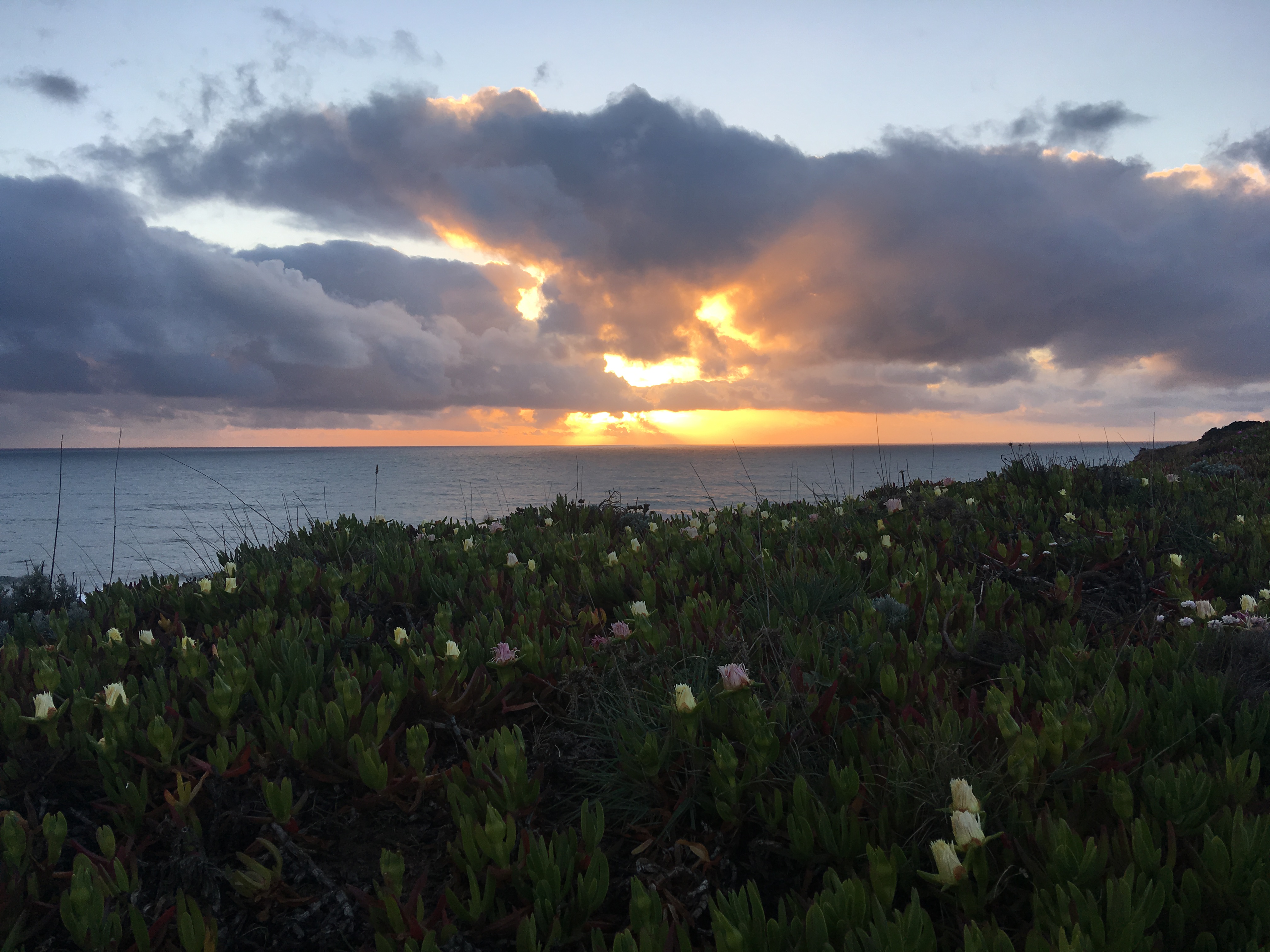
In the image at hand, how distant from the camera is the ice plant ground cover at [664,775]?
1.77 metres

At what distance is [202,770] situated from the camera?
2.56 m

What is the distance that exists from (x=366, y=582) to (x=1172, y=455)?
2007cm

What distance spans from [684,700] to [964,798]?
0.88 m

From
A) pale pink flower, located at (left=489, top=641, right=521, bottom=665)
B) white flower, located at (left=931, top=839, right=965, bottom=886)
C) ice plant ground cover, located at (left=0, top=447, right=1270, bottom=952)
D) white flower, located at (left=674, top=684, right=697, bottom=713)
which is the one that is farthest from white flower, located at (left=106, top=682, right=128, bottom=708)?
white flower, located at (left=931, top=839, right=965, bottom=886)

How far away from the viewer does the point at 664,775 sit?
2404mm

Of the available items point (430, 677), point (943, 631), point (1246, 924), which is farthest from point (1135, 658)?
point (430, 677)

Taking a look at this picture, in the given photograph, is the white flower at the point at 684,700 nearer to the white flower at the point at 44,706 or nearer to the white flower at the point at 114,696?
the white flower at the point at 114,696

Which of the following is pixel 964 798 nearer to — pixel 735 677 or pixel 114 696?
pixel 735 677

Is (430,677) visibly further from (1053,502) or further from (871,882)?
(1053,502)

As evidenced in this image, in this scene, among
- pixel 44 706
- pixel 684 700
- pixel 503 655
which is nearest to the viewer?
pixel 684 700

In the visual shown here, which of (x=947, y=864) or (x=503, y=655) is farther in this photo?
(x=503, y=655)

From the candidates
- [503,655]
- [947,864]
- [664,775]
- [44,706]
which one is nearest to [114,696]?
[44,706]

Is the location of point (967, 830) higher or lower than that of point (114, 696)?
higher

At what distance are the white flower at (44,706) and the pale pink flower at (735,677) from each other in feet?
8.42
